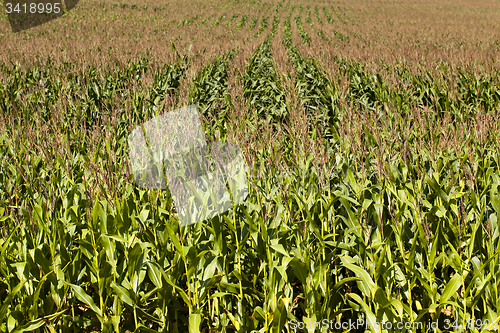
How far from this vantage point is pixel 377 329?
1754 millimetres

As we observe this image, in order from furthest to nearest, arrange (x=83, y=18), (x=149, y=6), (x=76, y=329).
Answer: (x=149, y=6) < (x=83, y=18) < (x=76, y=329)

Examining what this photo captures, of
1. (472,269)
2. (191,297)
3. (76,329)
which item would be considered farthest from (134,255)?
(472,269)

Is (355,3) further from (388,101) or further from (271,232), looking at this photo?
(271,232)

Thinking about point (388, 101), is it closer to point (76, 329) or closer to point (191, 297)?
point (191, 297)

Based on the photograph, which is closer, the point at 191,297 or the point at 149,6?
the point at 191,297

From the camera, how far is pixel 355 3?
3953 cm

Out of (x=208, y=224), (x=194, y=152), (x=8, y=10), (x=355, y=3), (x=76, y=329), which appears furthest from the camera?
(x=355, y=3)

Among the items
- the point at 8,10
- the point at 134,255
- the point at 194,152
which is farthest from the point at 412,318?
the point at 8,10

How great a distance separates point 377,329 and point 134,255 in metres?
1.33

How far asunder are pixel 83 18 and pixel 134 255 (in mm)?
27030

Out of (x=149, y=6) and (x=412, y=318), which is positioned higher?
(x=149, y=6)

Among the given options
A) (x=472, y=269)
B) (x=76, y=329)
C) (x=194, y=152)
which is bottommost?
(x=76, y=329)

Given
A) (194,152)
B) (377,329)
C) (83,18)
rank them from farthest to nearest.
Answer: (83,18)
(194,152)
(377,329)

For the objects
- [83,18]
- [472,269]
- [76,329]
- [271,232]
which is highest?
[83,18]
